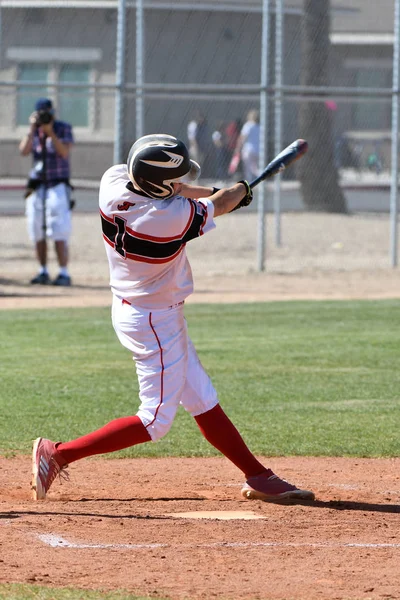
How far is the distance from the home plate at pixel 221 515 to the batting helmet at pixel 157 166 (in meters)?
1.54

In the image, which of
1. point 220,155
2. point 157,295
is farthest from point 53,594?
point 220,155

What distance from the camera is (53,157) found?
14.7 metres

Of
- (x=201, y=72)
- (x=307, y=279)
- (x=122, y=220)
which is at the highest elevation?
(x=201, y=72)

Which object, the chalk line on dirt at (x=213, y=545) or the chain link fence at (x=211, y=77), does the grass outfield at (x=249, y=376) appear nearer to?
the chalk line on dirt at (x=213, y=545)

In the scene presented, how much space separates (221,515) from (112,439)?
25.6 inches

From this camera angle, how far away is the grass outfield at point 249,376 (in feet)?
24.5

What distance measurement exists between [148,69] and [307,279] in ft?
39.3

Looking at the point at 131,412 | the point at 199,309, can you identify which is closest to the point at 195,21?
the point at 199,309

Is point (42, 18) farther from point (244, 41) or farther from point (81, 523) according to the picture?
point (81, 523)

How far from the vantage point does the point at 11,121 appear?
87.0 feet

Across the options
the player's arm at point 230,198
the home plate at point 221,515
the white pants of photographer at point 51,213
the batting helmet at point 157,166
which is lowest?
the home plate at point 221,515

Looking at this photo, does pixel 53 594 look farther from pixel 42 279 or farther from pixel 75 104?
pixel 75 104

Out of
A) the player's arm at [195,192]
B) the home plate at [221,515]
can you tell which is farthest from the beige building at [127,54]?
the home plate at [221,515]

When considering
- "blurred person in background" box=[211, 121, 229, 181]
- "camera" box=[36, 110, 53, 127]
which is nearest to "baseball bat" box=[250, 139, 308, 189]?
"camera" box=[36, 110, 53, 127]
